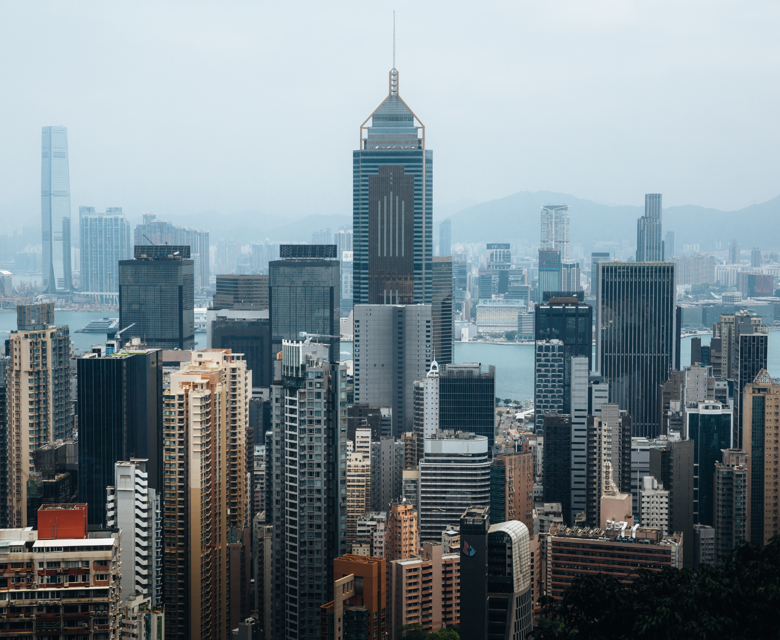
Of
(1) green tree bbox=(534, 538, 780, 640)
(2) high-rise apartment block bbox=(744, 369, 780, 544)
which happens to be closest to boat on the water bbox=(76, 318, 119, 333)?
(2) high-rise apartment block bbox=(744, 369, 780, 544)

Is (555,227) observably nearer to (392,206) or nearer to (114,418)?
(392,206)

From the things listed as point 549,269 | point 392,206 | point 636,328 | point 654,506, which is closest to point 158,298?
point 392,206

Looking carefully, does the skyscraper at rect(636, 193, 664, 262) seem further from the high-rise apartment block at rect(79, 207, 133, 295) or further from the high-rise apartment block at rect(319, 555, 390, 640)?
the high-rise apartment block at rect(319, 555, 390, 640)

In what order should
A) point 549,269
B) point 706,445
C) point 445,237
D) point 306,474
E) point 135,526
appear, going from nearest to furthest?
1. point 135,526
2. point 306,474
3. point 706,445
4. point 445,237
5. point 549,269

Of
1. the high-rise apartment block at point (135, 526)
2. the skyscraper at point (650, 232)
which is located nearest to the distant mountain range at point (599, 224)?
the skyscraper at point (650, 232)

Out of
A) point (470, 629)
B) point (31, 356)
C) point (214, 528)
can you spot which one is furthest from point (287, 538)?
point (31, 356)
